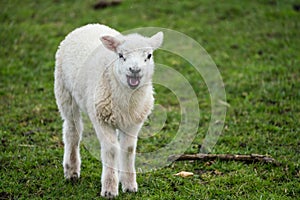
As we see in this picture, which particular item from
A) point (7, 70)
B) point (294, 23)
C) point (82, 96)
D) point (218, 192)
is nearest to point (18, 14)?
point (7, 70)

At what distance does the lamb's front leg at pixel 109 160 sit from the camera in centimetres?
489

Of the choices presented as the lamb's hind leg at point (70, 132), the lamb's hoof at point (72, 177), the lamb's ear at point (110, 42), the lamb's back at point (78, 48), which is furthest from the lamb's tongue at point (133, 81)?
the lamb's hoof at point (72, 177)

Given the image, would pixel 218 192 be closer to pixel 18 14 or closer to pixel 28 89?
pixel 28 89

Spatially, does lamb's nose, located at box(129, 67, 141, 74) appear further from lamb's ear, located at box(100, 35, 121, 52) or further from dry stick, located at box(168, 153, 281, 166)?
dry stick, located at box(168, 153, 281, 166)

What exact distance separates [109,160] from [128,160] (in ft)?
0.96

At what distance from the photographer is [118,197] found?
198 inches

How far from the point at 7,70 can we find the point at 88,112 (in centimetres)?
467

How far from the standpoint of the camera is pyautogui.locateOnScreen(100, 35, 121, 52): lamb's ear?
4.66m

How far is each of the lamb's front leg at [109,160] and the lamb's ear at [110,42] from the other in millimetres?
791

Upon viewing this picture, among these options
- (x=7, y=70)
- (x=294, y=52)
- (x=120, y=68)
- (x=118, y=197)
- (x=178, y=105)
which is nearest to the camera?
(x=120, y=68)

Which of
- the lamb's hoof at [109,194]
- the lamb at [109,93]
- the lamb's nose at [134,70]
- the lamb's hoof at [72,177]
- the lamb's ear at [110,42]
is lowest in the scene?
the lamb's hoof at [72,177]

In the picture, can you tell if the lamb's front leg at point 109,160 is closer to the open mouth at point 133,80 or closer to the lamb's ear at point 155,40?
the open mouth at point 133,80

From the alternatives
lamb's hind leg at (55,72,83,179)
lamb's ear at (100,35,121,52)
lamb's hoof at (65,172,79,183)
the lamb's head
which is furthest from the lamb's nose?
lamb's hoof at (65,172,79,183)

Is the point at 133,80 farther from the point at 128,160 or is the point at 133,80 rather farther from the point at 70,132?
the point at 70,132
